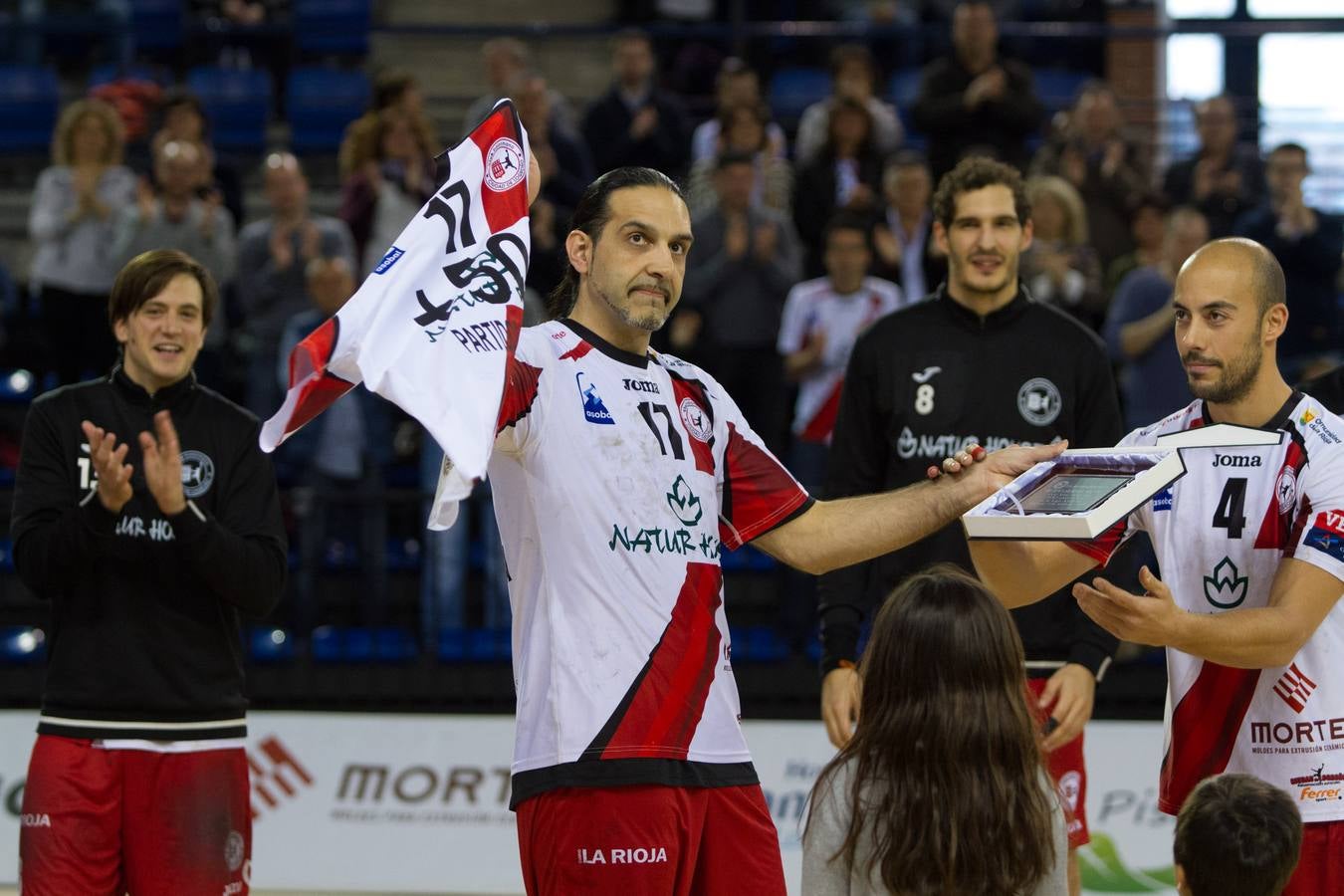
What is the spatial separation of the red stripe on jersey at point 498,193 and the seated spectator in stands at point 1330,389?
240 cm

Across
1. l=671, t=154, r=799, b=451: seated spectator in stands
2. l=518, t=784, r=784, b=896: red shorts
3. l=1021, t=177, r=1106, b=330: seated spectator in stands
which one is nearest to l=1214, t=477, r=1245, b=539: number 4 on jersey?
l=518, t=784, r=784, b=896: red shorts

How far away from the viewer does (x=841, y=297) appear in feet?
31.0

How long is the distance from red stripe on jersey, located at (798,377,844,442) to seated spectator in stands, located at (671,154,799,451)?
376 millimetres

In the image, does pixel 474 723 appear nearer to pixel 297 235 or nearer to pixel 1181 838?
pixel 297 235

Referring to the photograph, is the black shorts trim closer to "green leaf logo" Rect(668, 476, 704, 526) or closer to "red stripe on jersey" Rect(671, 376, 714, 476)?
"green leaf logo" Rect(668, 476, 704, 526)

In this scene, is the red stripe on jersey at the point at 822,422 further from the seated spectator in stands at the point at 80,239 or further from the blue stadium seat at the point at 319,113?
the blue stadium seat at the point at 319,113

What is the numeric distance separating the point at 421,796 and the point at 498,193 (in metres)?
4.89

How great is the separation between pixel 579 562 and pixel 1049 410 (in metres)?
1.96

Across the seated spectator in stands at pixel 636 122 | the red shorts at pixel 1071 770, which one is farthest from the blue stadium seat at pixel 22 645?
the red shorts at pixel 1071 770

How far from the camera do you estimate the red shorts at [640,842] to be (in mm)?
3807

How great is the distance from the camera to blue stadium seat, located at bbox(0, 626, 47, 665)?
8984 millimetres

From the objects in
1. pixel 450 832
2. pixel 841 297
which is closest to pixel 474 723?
pixel 450 832

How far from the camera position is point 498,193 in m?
4.02

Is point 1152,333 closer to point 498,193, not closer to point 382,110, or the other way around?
point 382,110
